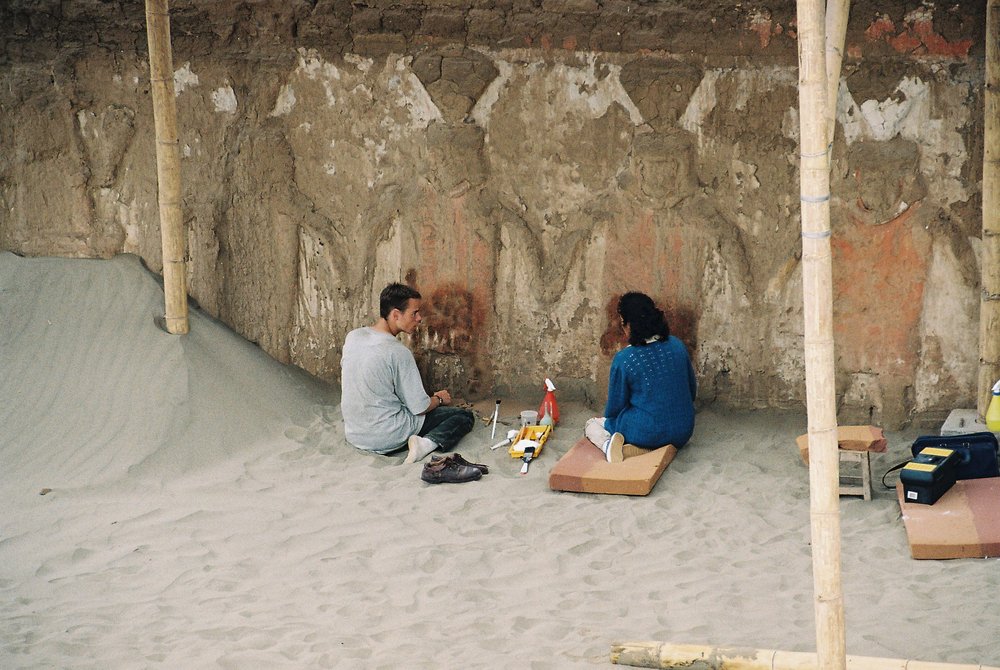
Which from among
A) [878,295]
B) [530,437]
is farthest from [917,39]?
[530,437]

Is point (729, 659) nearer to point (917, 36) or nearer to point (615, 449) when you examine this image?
point (615, 449)

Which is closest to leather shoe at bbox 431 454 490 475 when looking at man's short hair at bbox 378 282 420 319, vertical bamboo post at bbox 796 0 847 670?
man's short hair at bbox 378 282 420 319

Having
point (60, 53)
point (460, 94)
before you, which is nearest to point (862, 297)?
point (460, 94)

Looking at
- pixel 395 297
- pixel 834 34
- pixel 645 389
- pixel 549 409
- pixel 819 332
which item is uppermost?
pixel 834 34

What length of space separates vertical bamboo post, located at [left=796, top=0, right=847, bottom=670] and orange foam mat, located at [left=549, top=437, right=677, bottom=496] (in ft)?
7.09

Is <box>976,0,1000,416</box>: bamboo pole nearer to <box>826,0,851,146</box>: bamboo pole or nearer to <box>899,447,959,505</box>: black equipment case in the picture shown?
<box>899,447,959,505</box>: black equipment case

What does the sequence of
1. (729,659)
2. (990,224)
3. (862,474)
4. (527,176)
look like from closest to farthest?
(729,659) → (862,474) → (990,224) → (527,176)

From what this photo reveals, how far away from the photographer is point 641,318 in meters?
5.98

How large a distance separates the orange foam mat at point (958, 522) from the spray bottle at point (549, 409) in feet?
6.80

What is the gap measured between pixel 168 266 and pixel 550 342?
236 cm

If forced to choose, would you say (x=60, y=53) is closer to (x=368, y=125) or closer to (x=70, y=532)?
(x=368, y=125)

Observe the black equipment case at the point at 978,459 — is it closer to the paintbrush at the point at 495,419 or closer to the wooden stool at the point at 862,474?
the wooden stool at the point at 862,474

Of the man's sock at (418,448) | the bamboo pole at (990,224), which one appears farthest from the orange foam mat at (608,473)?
the bamboo pole at (990,224)

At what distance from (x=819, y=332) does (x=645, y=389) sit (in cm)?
262
